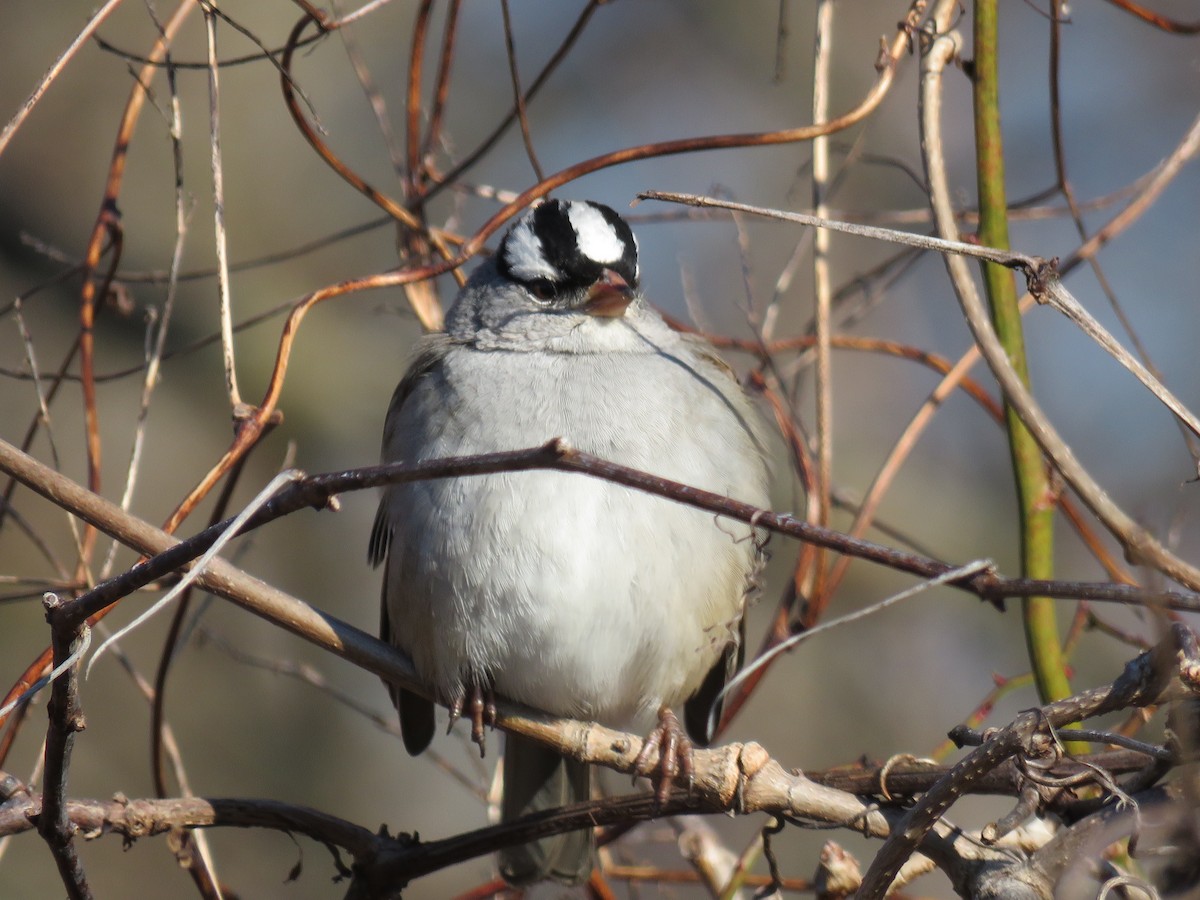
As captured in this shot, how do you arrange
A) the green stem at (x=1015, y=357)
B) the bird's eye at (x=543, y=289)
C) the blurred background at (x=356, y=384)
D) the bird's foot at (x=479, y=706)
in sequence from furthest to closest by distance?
1. the blurred background at (x=356, y=384)
2. the bird's eye at (x=543, y=289)
3. the bird's foot at (x=479, y=706)
4. the green stem at (x=1015, y=357)

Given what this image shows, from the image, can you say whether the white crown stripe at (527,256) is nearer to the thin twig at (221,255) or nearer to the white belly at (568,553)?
the white belly at (568,553)

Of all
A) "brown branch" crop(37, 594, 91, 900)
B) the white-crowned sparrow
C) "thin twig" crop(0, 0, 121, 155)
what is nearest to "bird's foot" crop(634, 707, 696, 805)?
the white-crowned sparrow

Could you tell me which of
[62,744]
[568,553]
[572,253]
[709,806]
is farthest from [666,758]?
[572,253]

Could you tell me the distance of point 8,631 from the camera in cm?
511

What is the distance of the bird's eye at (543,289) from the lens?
2889 millimetres

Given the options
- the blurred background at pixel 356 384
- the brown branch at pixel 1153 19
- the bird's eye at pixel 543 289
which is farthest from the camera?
the blurred background at pixel 356 384

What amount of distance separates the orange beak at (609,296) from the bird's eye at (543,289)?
11 centimetres

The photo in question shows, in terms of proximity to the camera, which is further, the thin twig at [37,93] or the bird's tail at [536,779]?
the bird's tail at [536,779]

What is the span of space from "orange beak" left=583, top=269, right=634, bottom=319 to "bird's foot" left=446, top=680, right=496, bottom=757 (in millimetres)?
836

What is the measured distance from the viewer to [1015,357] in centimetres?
210

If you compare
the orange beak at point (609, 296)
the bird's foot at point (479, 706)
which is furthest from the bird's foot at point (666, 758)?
the orange beak at point (609, 296)

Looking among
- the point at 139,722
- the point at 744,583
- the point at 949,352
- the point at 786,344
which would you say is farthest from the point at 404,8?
the point at 744,583

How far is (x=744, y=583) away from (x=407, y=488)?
710 mm

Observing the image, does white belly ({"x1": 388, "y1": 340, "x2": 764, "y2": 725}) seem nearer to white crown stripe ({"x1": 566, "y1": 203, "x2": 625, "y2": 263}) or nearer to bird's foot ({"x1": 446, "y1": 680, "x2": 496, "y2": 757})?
bird's foot ({"x1": 446, "y1": 680, "x2": 496, "y2": 757})
